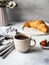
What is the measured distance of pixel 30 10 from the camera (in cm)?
137

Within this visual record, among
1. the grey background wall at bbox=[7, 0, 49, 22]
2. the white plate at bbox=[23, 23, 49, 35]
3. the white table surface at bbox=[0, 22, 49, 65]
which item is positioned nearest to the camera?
the white table surface at bbox=[0, 22, 49, 65]

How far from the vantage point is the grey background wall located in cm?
135

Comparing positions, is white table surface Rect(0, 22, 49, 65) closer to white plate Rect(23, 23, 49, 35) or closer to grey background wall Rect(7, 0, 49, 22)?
white plate Rect(23, 23, 49, 35)

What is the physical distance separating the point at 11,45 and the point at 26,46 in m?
0.09

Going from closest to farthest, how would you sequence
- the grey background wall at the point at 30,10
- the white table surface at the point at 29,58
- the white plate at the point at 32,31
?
the white table surface at the point at 29,58
the white plate at the point at 32,31
the grey background wall at the point at 30,10

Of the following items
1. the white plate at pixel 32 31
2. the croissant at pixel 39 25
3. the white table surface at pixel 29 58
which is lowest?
the white table surface at pixel 29 58

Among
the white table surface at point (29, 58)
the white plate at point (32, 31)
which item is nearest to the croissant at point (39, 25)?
the white plate at point (32, 31)

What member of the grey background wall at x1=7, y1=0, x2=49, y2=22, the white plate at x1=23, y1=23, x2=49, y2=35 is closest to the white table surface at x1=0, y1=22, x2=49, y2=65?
the white plate at x1=23, y1=23, x2=49, y2=35

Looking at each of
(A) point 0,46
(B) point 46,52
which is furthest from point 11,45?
(B) point 46,52

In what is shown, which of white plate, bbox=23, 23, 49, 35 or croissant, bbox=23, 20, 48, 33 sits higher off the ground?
croissant, bbox=23, 20, 48, 33

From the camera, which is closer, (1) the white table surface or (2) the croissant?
(1) the white table surface

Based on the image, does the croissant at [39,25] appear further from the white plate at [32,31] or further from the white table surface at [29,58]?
the white table surface at [29,58]

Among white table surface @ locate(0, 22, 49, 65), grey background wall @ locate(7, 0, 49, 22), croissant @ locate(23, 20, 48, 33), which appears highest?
grey background wall @ locate(7, 0, 49, 22)

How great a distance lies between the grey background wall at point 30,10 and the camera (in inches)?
53.0
